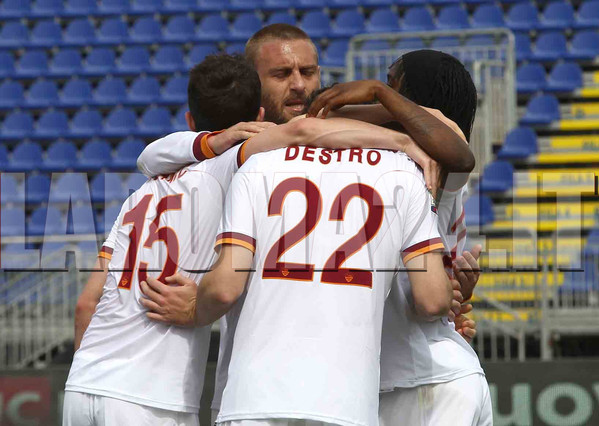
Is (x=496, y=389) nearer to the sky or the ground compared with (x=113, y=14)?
nearer to the ground

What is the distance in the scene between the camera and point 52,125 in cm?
1302

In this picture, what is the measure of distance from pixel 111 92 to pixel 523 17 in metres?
5.80

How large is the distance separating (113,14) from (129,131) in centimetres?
245

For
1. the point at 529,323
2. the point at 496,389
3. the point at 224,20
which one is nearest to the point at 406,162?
the point at 496,389

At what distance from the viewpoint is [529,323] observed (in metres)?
7.58

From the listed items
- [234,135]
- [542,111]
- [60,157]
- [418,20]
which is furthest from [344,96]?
[418,20]

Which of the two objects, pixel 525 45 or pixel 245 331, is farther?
pixel 525 45

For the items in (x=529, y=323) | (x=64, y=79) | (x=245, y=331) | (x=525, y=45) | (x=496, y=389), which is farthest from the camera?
(x=64, y=79)

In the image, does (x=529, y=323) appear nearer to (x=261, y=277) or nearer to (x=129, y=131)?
(x=261, y=277)

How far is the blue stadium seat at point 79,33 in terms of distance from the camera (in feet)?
45.6

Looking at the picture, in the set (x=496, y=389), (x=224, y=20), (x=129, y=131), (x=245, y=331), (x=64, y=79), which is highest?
(x=224, y=20)

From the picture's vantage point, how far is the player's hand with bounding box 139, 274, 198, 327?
3102 millimetres

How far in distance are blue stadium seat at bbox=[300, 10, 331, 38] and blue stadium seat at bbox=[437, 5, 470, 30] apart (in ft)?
5.12

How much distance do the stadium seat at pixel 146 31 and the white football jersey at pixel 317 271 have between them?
1136 centimetres
